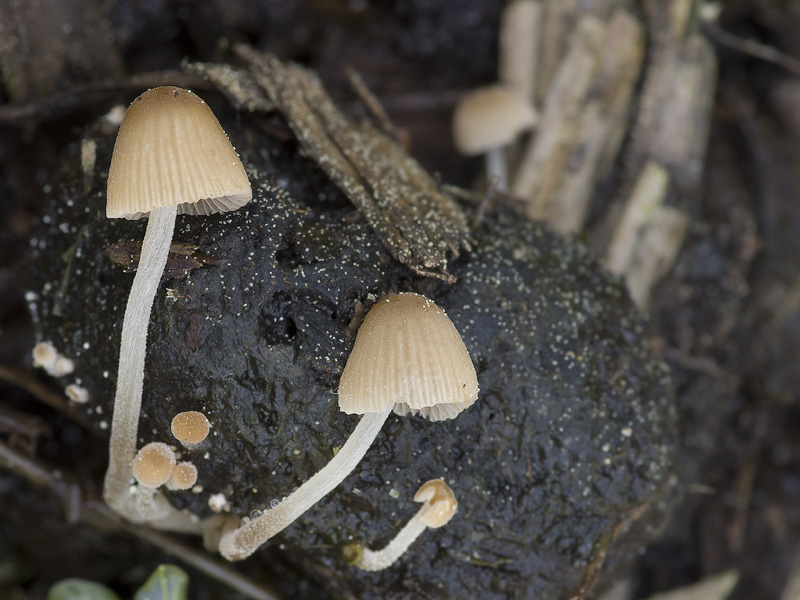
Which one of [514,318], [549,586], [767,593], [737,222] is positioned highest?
[514,318]

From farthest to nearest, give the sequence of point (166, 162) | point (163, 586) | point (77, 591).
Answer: point (77, 591) → point (163, 586) → point (166, 162)

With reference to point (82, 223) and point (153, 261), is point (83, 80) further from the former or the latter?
point (153, 261)

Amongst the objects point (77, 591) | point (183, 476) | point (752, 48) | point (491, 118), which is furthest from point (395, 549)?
point (752, 48)

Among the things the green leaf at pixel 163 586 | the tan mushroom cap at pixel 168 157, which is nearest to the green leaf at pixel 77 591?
the green leaf at pixel 163 586

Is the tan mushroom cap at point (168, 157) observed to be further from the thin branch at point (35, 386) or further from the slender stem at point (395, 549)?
the thin branch at point (35, 386)

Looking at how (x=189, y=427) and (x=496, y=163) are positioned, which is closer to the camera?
(x=189, y=427)

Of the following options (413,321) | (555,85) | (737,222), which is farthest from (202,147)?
(737,222)

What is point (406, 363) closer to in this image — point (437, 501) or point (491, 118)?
point (437, 501)

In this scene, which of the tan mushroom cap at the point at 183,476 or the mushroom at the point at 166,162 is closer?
the mushroom at the point at 166,162
